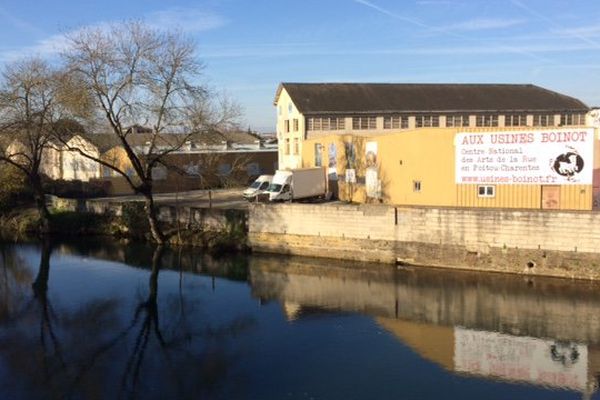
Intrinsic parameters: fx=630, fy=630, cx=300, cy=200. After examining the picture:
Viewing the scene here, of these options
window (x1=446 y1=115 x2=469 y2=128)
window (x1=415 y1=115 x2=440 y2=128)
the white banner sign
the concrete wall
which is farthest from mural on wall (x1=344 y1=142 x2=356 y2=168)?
window (x1=446 y1=115 x2=469 y2=128)

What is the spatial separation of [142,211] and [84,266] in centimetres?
645

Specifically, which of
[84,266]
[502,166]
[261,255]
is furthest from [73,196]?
[502,166]

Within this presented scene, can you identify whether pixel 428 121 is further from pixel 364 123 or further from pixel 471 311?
pixel 471 311

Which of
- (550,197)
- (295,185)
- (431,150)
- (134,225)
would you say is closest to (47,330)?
(134,225)

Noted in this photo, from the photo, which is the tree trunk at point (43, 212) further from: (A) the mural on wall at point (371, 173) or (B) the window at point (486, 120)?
(B) the window at point (486, 120)

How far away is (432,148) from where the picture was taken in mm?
30312

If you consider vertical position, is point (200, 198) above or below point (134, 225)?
above

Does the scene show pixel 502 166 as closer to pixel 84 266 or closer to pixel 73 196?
pixel 84 266

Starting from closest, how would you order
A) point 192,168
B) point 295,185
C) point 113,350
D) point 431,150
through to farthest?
point 113,350 → point 431,150 → point 295,185 → point 192,168

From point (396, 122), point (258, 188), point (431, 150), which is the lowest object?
point (258, 188)

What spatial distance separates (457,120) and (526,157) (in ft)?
98.2

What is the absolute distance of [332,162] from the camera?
3922 centimetres

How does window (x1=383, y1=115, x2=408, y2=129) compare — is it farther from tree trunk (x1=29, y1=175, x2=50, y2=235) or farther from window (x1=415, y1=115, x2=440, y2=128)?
tree trunk (x1=29, y1=175, x2=50, y2=235)

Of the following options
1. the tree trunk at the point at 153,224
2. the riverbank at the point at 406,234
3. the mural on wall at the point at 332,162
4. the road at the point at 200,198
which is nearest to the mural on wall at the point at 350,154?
the mural on wall at the point at 332,162
